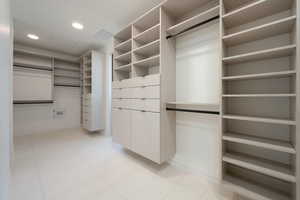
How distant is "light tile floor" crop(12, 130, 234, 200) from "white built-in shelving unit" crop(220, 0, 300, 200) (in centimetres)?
40

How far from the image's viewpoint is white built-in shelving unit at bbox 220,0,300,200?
1025mm

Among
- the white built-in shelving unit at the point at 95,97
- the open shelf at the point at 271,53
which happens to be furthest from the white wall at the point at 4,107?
the white built-in shelving unit at the point at 95,97

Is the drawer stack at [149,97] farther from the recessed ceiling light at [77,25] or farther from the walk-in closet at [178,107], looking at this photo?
the recessed ceiling light at [77,25]

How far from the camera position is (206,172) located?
1593 millimetres

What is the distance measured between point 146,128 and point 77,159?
137 cm

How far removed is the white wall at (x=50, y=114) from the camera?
3328mm

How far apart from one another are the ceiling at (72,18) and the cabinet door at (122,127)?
1700mm

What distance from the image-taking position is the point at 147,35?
1950mm

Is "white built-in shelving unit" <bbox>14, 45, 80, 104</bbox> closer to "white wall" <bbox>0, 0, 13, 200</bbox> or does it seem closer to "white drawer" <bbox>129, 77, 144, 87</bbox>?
"white drawer" <bbox>129, 77, 144, 87</bbox>

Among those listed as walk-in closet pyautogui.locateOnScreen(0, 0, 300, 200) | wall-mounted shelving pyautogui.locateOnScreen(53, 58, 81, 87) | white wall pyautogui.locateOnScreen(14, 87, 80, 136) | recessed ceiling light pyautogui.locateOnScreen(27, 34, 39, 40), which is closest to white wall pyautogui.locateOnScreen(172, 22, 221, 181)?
walk-in closet pyautogui.locateOnScreen(0, 0, 300, 200)

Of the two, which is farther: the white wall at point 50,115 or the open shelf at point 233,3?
the white wall at point 50,115

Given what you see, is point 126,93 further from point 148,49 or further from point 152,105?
point 148,49

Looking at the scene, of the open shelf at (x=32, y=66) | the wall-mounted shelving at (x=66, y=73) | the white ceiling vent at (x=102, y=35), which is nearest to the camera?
the white ceiling vent at (x=102, y=35)

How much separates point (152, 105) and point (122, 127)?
86 centimetres
